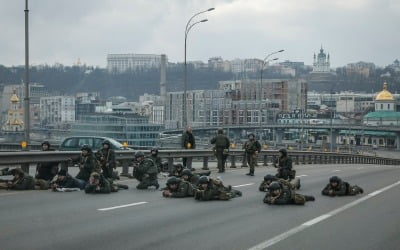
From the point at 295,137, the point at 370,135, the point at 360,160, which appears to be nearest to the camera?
the point at 360,160

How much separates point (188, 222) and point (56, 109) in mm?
62964

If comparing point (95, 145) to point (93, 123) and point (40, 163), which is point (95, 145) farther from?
point (93, 123)

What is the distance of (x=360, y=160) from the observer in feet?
243

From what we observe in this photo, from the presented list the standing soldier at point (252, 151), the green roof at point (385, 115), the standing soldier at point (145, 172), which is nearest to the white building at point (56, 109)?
the standing soldier at point (252, 151)

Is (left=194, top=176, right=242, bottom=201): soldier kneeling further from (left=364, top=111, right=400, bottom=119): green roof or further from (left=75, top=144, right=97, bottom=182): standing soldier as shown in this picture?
(left=364, top=111, right=400, bottom=119): green roof

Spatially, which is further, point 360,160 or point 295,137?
point 295,137

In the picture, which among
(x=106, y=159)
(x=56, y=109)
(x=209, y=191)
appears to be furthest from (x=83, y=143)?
(x=56, y=109)

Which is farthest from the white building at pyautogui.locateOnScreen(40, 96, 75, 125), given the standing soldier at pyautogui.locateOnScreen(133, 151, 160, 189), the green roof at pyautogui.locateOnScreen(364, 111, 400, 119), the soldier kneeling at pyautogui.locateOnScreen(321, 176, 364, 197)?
the green roof at pyautogui.locateOnScreen(364, 111, 400, 119)

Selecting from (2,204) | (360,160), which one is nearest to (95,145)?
(2,204)

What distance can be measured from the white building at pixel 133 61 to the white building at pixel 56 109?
57466mm

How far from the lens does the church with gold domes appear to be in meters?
158

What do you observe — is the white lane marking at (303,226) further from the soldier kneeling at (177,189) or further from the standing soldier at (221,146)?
the standing soldier at (221,146)

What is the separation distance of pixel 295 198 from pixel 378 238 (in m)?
4.83

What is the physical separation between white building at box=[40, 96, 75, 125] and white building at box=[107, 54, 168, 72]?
57.5 m
